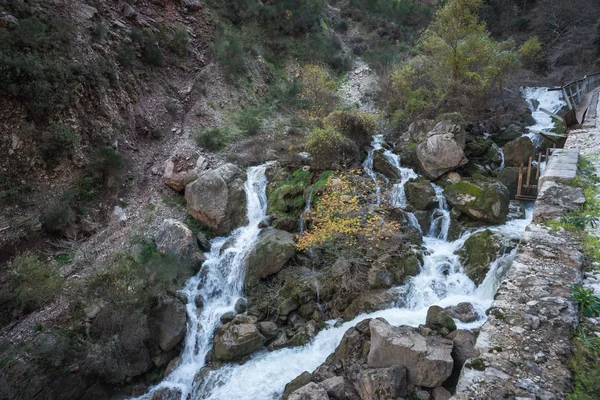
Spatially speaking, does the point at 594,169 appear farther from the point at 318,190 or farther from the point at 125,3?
the point at 125,3

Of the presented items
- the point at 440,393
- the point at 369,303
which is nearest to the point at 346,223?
the point at 369,303

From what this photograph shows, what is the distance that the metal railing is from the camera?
47.3ft

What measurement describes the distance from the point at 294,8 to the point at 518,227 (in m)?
21.0

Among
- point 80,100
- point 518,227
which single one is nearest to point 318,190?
point 518,227

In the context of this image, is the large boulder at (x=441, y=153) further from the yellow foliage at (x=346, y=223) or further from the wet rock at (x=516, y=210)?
the yellow foliage at (x=346, y=223)

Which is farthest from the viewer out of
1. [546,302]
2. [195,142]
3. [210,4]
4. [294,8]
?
[294,8]

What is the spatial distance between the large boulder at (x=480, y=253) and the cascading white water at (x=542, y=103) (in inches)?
311

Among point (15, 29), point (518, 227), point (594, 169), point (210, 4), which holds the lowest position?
point (518, 227)

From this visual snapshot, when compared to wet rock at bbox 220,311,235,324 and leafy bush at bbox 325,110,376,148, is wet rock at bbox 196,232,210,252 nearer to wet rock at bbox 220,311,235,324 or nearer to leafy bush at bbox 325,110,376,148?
wet rock at bbox 220,311,235,324

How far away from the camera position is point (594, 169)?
284 inches

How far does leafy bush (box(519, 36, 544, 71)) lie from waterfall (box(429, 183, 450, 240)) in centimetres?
1477

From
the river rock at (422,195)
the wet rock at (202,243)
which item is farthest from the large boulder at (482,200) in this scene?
the wet rock at (202,243)

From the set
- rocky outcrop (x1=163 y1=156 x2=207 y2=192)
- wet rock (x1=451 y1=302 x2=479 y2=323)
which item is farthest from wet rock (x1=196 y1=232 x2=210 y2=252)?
wet rock (x1=451 y1=302 x2=479 y2=323)

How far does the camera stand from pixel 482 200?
1035 cm
